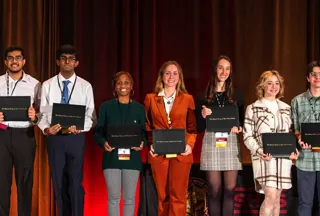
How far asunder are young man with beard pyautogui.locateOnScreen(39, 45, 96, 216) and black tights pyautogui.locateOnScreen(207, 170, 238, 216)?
1.24 m

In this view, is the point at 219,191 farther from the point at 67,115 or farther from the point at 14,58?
the point at 14,58

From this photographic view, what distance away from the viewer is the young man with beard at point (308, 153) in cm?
439

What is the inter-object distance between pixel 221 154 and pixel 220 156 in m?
0.02

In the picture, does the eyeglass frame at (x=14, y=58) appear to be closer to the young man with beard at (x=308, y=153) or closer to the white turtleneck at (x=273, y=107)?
the white turtleneck at (x=273, y=107)

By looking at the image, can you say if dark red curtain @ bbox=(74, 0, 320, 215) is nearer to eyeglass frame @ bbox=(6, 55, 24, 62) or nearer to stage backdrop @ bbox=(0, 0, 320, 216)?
stage backdrop @ bbox=(0, 0, 320, 216)

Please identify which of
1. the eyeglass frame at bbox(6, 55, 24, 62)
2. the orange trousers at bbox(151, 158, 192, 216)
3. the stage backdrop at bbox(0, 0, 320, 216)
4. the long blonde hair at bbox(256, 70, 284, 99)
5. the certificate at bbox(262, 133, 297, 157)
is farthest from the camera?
the stage backdrop at bbox(0, 0, 320, 216)

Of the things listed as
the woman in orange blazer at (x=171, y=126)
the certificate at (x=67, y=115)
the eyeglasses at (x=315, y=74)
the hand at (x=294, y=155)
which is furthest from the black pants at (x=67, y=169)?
the eyeglasses at (x=315, y=74)

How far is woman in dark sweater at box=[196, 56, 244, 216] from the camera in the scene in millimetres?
4398

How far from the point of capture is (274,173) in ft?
14.0

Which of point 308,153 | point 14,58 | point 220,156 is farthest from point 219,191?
point 14,58

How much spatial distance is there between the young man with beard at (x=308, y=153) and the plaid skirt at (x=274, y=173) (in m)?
0.19

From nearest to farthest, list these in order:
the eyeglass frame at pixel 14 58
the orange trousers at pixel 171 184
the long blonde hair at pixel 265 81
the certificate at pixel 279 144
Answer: the certificate at pixel 279 144 → the orange trousers at pixel 171 184 → the long blonde hair at pixel 265 81 → the eyeglass frame at pixel 14 58

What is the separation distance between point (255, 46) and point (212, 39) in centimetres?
55

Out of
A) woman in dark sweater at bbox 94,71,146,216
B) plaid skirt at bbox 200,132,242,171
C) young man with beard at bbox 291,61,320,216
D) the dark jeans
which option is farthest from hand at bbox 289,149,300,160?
woman in dark sweater at bbox 94,71,146,216
